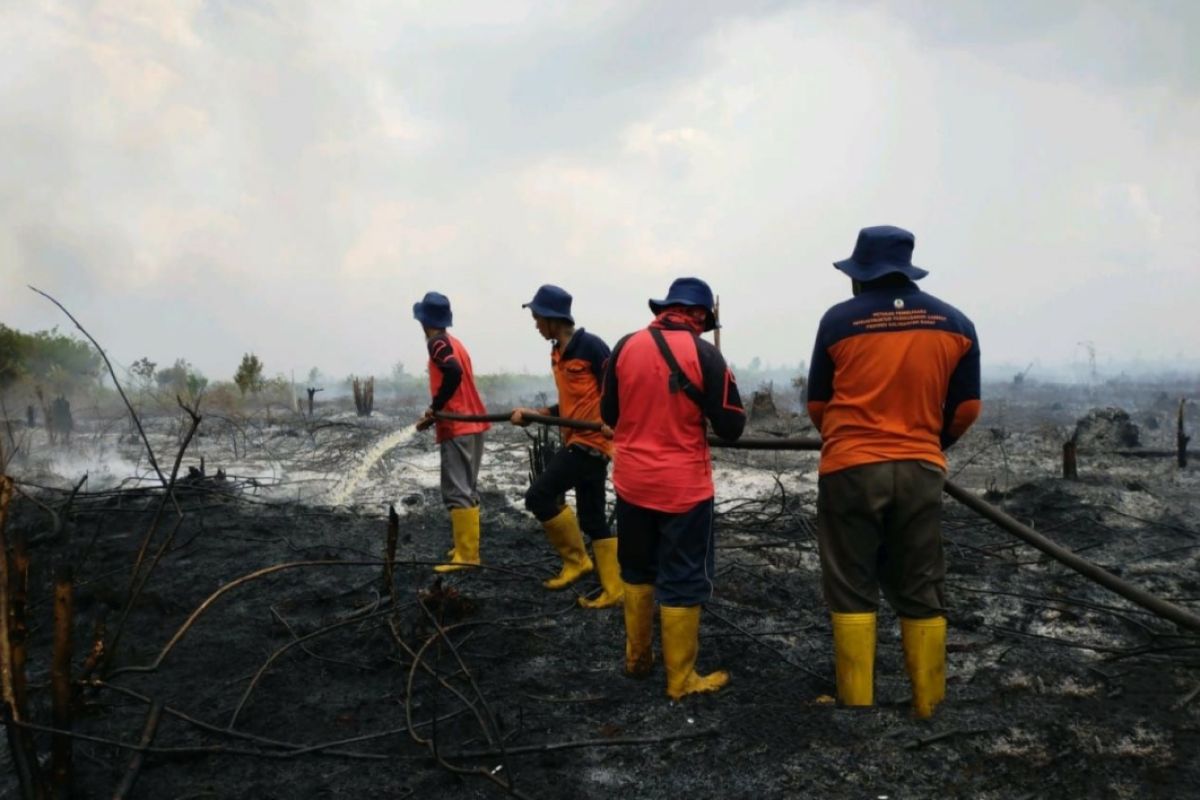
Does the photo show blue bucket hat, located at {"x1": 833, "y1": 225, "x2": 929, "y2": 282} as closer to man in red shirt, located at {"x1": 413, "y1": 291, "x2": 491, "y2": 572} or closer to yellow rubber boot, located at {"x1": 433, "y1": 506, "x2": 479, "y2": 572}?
man in red shirt, located at {"x1": 413, "y1": 291, "x2": 491, "y2": 572}

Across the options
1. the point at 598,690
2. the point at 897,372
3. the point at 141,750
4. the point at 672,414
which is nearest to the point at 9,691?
the point at 141,750

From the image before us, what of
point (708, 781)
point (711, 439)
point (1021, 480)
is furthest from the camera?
point (1021, 480)

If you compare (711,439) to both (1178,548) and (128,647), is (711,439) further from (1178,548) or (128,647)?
(1178,548)

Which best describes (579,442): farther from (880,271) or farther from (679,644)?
(880,271)

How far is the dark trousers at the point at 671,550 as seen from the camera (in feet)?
10.9

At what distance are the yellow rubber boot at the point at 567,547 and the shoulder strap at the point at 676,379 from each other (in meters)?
1.91

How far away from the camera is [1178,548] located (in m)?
5.57

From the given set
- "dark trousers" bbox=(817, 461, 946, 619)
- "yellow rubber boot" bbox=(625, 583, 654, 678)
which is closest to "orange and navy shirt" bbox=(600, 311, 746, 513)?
"yellow rubber boot" bbox=(625, 583, 654, 678)

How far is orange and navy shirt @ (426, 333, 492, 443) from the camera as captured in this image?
17.8 feet

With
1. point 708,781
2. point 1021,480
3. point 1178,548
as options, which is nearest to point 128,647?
point 708,781

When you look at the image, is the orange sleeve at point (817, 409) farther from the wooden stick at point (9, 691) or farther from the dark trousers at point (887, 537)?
the wooden stick at point (9, 691)

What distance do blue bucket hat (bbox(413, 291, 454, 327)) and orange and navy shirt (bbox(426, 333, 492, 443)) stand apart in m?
0.11

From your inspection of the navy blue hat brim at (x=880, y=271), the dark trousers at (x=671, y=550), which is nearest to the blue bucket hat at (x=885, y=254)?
the navy blue hat brim at (x=880, y=271)

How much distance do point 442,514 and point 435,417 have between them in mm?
2693
